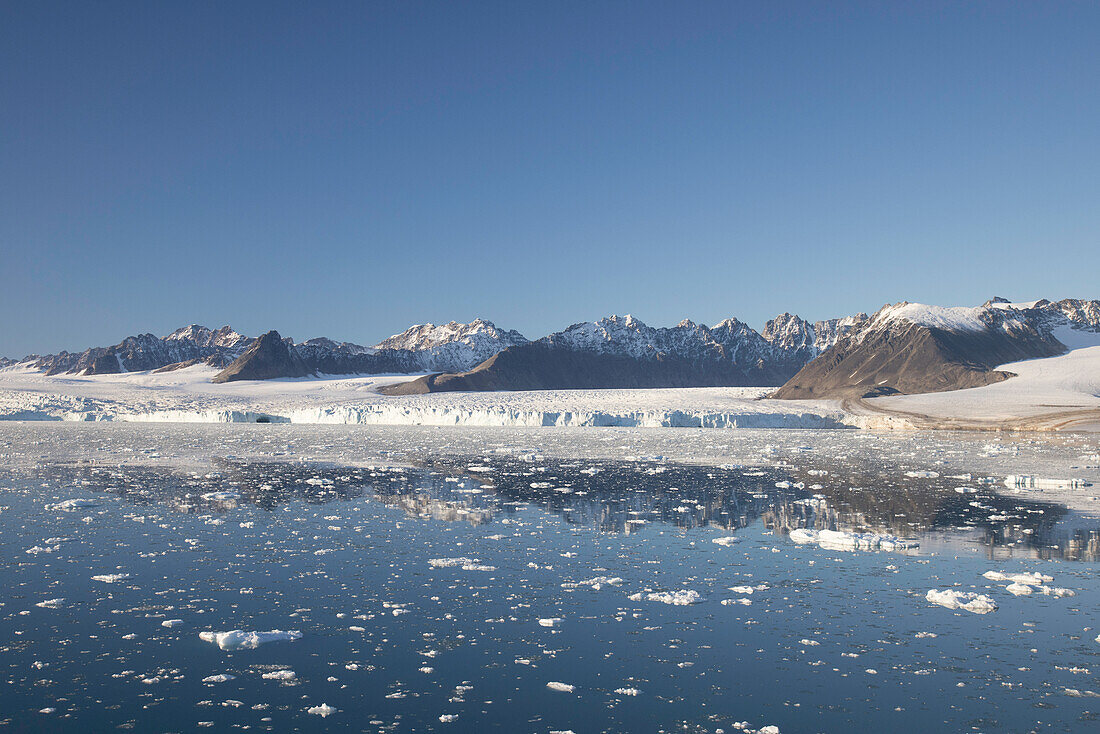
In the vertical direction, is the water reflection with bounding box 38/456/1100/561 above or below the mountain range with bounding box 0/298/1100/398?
below

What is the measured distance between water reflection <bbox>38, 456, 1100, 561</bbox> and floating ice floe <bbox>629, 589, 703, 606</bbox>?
15.1 feet

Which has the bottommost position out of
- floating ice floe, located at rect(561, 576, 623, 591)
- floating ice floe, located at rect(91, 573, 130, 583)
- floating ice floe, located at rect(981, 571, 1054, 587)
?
floating ice floe, located at rect(561, 576, 623, 591)

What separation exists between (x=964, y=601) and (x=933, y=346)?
101264 mm

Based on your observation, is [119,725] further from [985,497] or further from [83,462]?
[83,462]

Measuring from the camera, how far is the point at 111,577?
1177cm

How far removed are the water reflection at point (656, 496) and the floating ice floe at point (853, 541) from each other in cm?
46

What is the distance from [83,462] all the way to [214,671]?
85.3 feet

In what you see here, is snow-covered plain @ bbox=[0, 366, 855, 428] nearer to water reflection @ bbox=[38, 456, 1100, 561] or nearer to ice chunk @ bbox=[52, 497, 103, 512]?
water reflection @ bbox=[38, 456, 1100, 561]

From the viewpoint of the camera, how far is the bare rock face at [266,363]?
12038 centimetres

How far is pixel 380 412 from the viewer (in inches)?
2680

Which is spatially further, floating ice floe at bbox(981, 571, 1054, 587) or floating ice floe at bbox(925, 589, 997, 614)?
floating ice floe at bbox(981, 571, 1054, 587)

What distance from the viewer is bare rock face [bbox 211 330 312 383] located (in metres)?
120

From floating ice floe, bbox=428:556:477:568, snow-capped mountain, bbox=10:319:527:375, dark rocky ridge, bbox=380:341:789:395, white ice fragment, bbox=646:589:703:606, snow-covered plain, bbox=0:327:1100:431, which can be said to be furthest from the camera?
snow-capped mountain, bbox=10:319:527:375

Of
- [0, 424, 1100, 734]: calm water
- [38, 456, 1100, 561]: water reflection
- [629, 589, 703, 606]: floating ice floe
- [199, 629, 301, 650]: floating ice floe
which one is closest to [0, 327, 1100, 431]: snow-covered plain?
[38, 456, 1100, 561]: water reflection
